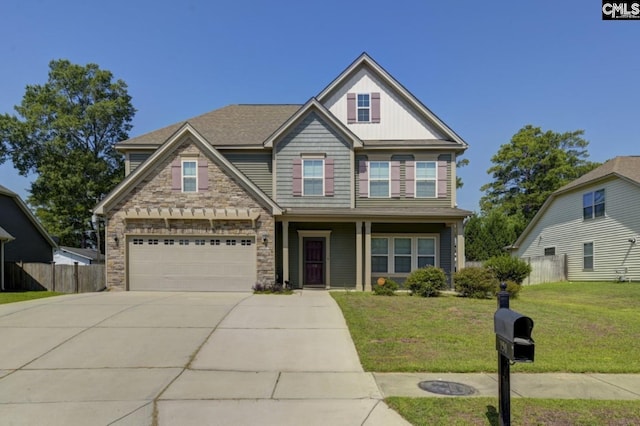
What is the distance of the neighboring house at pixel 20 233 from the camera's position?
23.3 m

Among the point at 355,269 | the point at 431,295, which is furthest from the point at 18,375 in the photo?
the point at 355,269

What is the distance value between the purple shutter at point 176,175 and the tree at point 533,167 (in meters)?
36.4

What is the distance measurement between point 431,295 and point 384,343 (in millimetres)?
7574

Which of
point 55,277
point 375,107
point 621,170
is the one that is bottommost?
point 55,277

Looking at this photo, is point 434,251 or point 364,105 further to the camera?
point 364,105

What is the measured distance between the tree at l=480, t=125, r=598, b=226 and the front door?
1230 inches

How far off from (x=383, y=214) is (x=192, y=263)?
767 centimetres

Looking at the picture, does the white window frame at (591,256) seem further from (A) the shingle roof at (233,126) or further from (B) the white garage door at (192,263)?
(B) the white garage door at (192,263)

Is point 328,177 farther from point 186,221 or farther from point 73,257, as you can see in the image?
point 73,257

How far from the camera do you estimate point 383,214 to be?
→ 17.4 meters

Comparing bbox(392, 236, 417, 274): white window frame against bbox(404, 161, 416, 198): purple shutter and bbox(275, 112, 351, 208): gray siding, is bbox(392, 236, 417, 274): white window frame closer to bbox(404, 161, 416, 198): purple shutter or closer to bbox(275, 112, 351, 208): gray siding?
bbox(404, 161, 416, 198): purple shutter

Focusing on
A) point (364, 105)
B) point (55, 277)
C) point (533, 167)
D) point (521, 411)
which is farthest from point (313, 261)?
point (533, 167)

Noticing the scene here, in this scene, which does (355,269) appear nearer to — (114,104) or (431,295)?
(431,295)

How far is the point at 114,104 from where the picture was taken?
3684 cm
